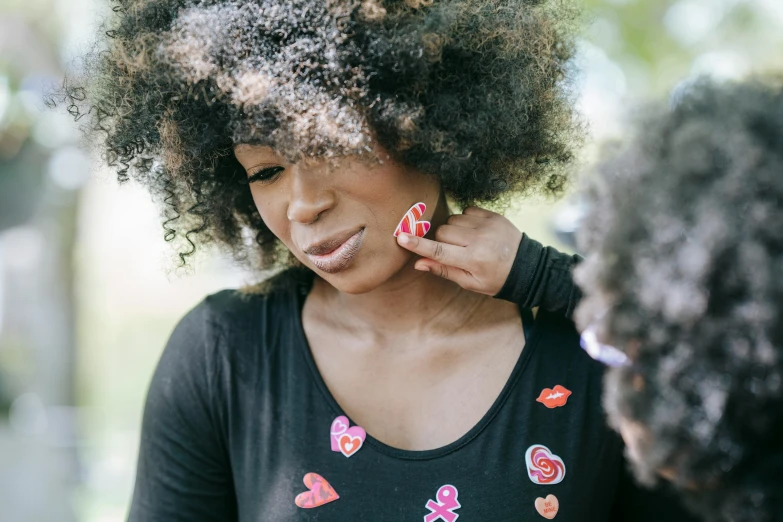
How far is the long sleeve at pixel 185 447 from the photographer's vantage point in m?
2.01

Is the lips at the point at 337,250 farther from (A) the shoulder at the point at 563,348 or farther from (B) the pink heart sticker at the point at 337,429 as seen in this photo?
(A) the shoulder at the point at 563,348

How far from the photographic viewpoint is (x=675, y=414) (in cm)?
116

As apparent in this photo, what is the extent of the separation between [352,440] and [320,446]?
0.09 meters

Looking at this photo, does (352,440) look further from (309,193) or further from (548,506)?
(309,193)

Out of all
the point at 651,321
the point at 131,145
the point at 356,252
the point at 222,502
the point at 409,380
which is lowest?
the point at 222,502

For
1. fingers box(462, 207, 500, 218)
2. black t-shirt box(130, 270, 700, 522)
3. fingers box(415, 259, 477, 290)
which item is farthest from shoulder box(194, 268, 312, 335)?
fingers box(462, 207, 500, 218)

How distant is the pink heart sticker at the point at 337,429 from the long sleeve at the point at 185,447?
319mm

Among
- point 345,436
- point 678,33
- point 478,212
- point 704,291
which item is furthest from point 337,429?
point 678,33

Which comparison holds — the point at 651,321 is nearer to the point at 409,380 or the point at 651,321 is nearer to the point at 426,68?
the point at 426,68

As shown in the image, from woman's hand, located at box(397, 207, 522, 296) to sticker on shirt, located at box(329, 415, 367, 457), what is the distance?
17.0 inches

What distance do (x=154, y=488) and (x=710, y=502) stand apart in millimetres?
1419

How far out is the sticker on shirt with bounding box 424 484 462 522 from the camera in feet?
5.78

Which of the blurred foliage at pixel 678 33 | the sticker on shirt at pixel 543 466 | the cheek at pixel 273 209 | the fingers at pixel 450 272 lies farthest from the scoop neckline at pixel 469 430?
the blurred foliage at pixel 678 33

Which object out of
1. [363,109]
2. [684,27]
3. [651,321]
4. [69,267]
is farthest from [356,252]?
[684,27]
